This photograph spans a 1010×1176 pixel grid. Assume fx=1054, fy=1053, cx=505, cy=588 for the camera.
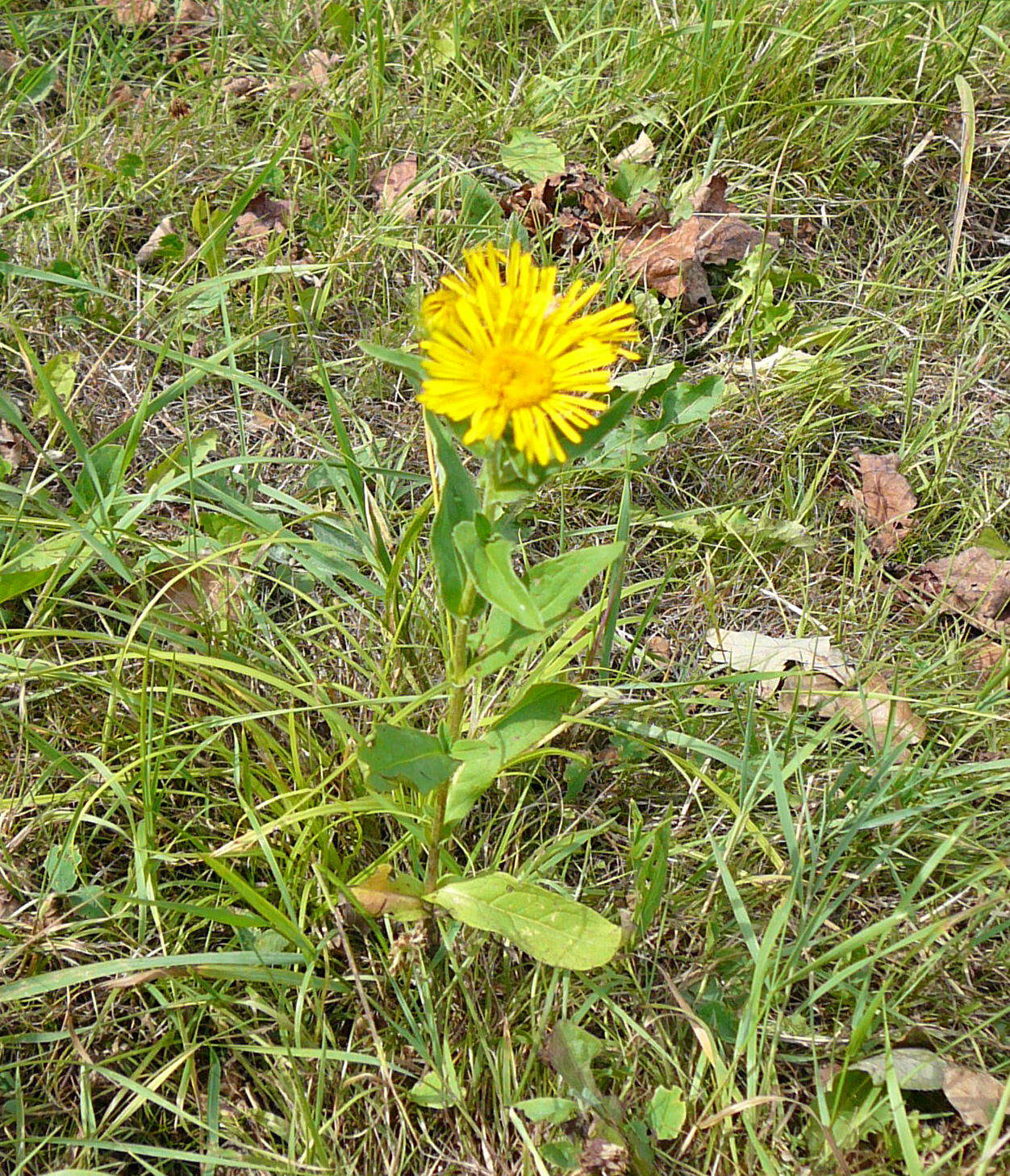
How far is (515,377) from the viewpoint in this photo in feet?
3.92

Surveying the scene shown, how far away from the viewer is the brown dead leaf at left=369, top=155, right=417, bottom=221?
8.38ft

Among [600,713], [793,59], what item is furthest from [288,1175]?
[793,59]

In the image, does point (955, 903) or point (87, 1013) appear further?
point (955, 903)

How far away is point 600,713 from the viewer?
6.26 feet

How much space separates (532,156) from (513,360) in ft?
5.39

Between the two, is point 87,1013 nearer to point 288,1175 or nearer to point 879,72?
point 288,1175

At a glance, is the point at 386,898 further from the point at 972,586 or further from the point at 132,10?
the point at 132,10

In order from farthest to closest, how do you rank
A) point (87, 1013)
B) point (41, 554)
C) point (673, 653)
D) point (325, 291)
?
1. point (325, 291)
2. point (673, 653)
3. point (41, 554)
4. point (87, 1013)

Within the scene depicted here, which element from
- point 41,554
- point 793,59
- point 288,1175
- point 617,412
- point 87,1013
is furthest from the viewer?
point 793,59

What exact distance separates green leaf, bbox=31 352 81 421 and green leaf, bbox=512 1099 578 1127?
162 cm

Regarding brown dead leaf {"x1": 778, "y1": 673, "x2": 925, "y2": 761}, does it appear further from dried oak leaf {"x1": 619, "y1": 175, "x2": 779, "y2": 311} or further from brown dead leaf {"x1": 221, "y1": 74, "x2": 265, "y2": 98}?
brown dead leaf {"x1": 221, "y1": 74, "x2": 265, "y2": 98}

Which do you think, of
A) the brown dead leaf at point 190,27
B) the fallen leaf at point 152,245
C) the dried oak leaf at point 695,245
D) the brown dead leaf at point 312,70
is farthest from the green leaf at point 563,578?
the brown dead leaf at point 190,27

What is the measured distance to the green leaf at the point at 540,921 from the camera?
4.83 ft

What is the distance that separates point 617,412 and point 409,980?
915 mm
